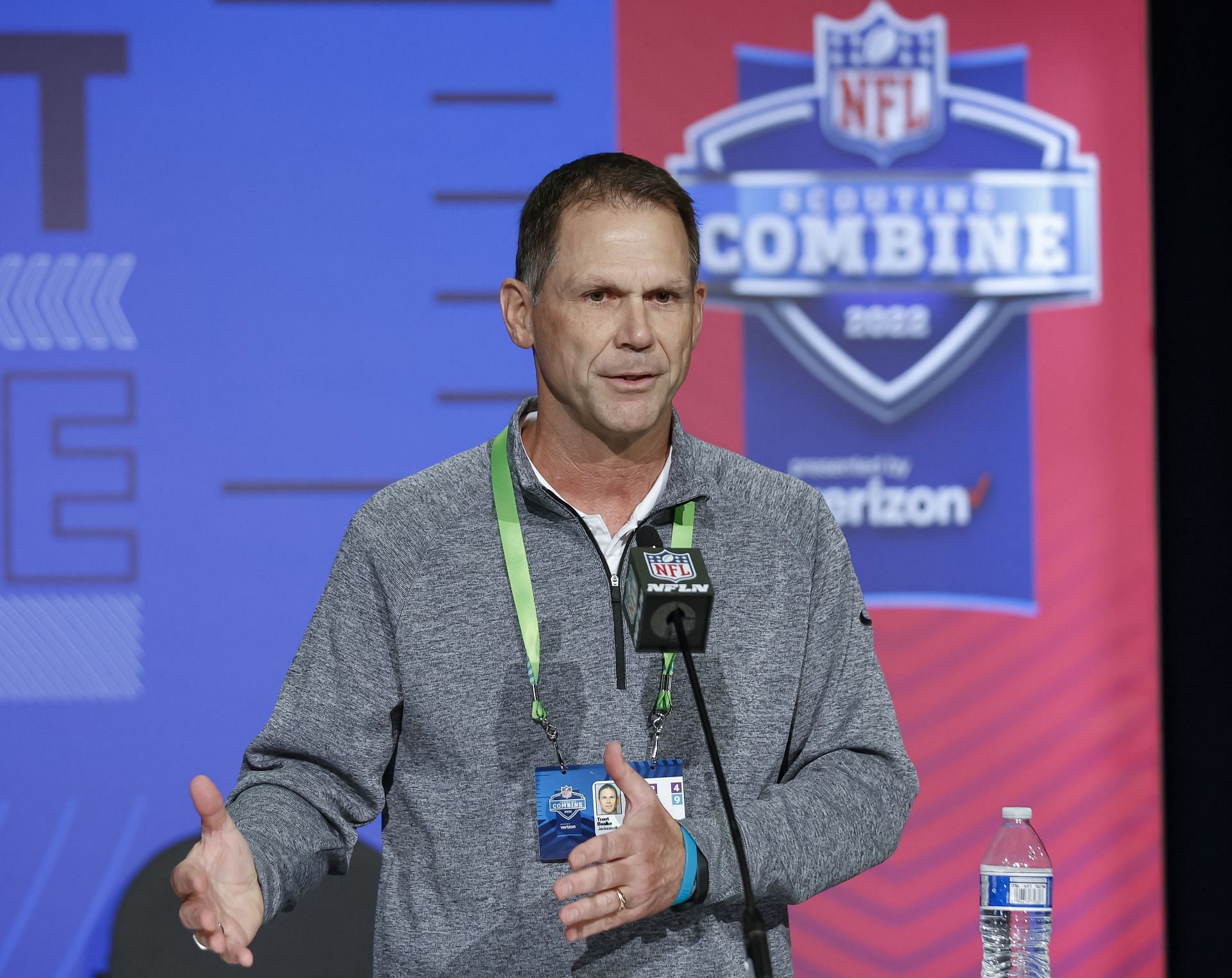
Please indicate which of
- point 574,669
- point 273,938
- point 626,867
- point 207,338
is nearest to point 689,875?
point 626,867

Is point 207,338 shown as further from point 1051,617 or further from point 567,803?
point 1051,617

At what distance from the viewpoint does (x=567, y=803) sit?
1.69 meters

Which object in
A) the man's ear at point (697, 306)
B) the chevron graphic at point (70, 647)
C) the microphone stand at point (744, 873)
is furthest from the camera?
the chevron graphic at point (70, 647)

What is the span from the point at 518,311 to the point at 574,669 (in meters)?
0.58

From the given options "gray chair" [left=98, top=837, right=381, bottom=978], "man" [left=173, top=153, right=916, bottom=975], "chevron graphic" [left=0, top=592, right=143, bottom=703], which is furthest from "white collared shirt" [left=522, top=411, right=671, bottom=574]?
"chevron graphic" [left=0, top=592, right=143, bottom=703]

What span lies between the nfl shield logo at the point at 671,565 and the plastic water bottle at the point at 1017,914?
0.75 m

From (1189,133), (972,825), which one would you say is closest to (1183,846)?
(972,825)

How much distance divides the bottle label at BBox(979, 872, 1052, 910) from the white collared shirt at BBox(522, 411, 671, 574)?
2.25ft

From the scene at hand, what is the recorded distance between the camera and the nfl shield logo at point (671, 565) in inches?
52.7

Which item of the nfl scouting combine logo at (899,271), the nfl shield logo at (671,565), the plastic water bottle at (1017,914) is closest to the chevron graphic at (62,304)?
the nfl scouting combine logo at (899,271)

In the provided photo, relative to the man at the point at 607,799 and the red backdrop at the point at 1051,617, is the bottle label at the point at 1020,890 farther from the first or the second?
the red backdrop at the point at 1051,617

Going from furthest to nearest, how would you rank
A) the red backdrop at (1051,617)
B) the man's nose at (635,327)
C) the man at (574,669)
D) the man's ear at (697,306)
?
the red backdrop at (1051,617)
the man's ear at (697,306)
the man's nose at (635,327)
the man at (574,669)

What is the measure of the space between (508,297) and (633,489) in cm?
37

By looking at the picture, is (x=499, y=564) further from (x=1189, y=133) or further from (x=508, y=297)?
(x=1189, y=133)
